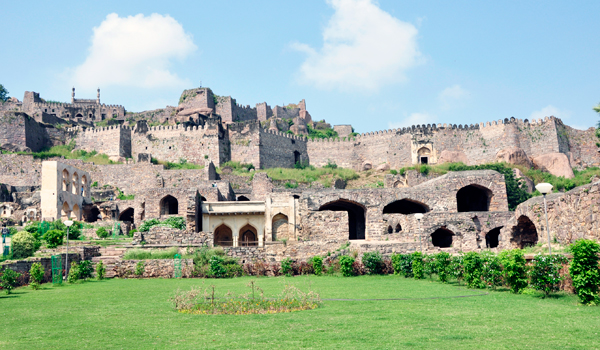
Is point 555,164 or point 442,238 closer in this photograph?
point 442,238

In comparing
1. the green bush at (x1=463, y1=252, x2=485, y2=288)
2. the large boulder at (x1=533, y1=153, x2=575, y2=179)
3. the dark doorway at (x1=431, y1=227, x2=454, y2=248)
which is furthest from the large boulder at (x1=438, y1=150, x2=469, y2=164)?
the green bush at (x1=463, y1=252, x2=485, y2=288)

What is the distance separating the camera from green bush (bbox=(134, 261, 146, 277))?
739 inches

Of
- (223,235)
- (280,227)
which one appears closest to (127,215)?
(223,235)

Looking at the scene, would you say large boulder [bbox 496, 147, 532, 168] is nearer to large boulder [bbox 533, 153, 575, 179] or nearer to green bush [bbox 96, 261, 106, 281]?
large boulder [bbox 533, 153, 575, 179]

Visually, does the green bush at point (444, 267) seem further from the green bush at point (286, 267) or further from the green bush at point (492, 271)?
the green bush at point (286, 267)

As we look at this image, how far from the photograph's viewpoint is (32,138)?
5325cm

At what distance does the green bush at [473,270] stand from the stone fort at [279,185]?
4726 millimetres

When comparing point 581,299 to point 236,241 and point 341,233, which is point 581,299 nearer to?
point 341,233

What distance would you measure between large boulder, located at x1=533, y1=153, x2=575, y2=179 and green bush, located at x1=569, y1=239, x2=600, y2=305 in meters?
41.5

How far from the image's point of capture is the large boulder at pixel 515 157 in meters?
48.0

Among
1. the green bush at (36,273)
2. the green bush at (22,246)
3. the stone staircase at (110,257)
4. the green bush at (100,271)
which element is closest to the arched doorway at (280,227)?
the stone staircase at (110,257)

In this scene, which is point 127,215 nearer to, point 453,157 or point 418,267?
point 418,267

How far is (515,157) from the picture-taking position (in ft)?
158

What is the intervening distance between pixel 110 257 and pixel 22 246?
3.15 m
